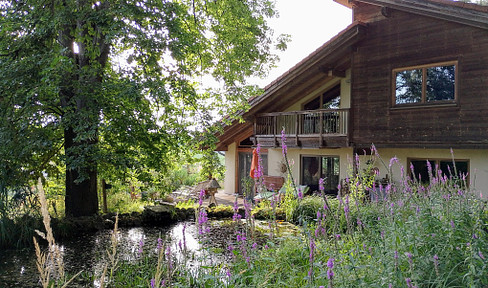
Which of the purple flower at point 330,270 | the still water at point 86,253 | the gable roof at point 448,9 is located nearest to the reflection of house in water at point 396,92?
the gable roof at point 448,9

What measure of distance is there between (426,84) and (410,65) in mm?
753

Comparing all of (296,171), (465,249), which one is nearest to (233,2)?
(296,171)

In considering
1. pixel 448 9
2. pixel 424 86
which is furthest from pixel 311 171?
pixel 448 9

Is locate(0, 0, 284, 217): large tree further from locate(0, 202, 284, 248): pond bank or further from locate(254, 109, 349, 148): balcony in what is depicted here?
locate(254, 109, 349, 148): balcony

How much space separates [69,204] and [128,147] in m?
2.75

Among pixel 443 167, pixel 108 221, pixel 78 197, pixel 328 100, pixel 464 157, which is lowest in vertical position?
pixel 108 221

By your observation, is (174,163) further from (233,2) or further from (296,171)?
(296,171)

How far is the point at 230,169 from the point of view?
1827 cm

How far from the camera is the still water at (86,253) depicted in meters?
5.94

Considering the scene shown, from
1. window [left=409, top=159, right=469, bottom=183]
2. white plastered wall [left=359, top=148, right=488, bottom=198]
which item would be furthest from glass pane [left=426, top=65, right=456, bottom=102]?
window [left=409, top=159, right=469, bottom=183]

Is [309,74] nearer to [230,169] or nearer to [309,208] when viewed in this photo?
[230,169]

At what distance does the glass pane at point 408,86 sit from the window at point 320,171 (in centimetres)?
373

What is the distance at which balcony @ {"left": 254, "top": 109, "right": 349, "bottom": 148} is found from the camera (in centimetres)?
1314

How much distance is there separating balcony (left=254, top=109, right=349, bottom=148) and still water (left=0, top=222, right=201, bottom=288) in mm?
5962
